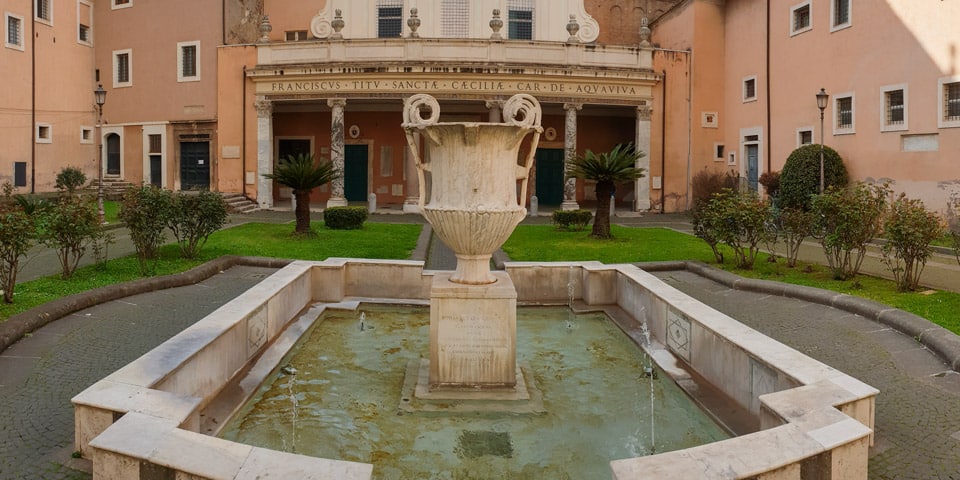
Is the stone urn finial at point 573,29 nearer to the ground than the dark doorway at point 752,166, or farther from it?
farther from it

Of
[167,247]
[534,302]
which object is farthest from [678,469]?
[167,247]

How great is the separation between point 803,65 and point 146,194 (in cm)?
1898

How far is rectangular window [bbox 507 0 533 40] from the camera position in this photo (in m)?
27.4

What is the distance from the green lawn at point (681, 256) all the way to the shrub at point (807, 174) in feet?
13.9

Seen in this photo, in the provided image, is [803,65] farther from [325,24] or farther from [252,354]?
[252,354]

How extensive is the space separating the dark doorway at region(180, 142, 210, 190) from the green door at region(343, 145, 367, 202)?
17.2 ft

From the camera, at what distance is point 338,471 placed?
322 cm

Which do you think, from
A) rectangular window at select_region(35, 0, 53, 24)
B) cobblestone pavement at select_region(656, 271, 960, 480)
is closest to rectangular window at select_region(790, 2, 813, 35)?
cobblestone pavement at select_region(656, 271, 960, 480)

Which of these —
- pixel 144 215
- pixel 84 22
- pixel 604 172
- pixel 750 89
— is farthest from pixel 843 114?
pixel 84 22

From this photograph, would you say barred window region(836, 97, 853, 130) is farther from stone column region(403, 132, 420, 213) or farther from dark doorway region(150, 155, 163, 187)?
dark doorway region(150, 155, 163, 187)

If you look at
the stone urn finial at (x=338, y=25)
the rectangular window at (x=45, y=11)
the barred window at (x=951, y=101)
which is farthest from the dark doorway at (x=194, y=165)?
the barred window at (x=951, y=101)

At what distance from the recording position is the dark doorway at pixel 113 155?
27812 millimetres

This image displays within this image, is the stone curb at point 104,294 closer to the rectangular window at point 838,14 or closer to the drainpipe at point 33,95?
the rectangular window at point 838,14

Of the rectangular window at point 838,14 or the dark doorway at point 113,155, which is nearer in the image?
the rectangular window at point 838,14
